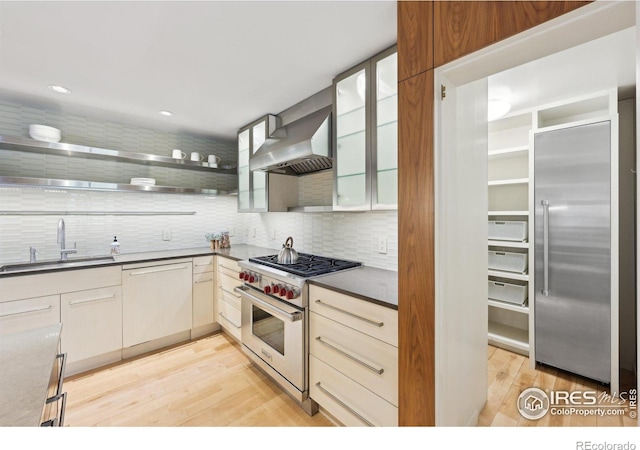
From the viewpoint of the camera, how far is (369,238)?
88.4 inches

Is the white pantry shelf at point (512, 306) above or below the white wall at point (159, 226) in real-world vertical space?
below

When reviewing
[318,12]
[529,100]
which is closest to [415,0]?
[318,12]

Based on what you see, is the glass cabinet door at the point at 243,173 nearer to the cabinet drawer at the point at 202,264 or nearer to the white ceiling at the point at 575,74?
the cabinet drawer at the point at 202,264

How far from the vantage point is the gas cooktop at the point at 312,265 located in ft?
6.42

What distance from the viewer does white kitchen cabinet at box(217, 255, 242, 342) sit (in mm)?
2654

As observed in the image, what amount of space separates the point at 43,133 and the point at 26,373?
256cm

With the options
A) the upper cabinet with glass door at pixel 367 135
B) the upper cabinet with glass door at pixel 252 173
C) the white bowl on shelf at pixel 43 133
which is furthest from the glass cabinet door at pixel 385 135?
the white bowl on shelf at pixel 43 133

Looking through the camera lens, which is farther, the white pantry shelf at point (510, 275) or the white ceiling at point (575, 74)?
the white pantry shelf at point (510, 275)

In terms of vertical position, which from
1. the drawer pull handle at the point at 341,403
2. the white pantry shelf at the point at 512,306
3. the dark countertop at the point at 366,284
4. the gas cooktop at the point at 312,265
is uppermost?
the gas cooktop at the point at 312,265

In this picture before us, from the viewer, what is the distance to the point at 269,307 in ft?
6.72

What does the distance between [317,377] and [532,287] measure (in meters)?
1.99

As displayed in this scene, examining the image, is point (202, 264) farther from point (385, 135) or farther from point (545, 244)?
point (545, 244)

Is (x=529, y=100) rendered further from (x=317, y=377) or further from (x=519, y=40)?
(x=317, y=377)

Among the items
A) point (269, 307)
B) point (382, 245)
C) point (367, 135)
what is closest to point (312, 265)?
point (269, 307)
